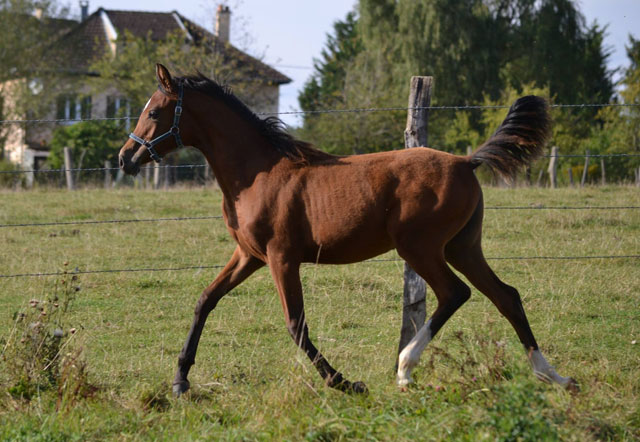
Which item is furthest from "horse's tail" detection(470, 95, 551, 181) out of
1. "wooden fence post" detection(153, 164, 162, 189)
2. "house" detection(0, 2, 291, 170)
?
"house" detection(0, 2, 291, 170)

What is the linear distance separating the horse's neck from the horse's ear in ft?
0.91

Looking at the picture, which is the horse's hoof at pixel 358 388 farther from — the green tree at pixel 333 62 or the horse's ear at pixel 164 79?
the green tree at pixel 333 62

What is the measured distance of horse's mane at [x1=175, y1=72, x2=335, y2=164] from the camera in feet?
18.4

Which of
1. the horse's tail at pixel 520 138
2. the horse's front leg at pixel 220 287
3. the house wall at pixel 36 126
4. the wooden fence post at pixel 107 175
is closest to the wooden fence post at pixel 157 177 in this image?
the wooden fence post at pixel 107 175

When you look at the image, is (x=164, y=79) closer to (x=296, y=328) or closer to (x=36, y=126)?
(x=296, y=328)

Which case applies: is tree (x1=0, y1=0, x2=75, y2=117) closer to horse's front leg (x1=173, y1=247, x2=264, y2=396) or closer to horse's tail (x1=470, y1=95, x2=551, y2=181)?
horse's front leg (x1=173, y1=247, x2=264, y2=396)

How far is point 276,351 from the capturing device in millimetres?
6523

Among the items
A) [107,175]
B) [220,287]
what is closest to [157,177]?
[107,175]

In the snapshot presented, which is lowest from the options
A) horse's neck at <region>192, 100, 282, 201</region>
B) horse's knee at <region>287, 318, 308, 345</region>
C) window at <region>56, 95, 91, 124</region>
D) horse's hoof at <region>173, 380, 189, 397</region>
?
horse's hoof at <region>173, 380, 189, 397</region>

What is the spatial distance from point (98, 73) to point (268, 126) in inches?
1477

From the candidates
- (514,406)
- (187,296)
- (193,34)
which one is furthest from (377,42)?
(514,406)

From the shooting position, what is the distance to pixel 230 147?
5.65 meters

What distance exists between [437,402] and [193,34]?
38536 mm

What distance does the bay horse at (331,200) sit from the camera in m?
5.17
